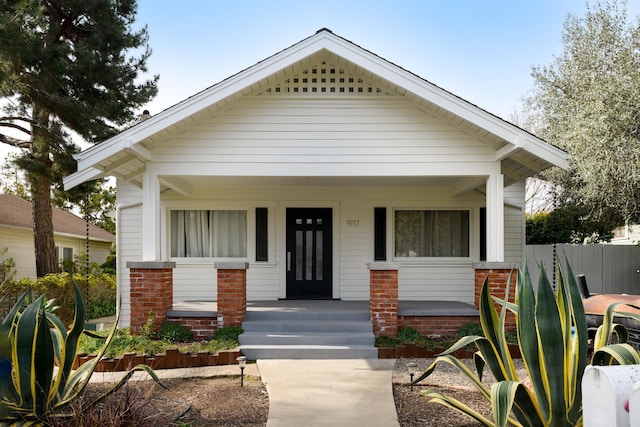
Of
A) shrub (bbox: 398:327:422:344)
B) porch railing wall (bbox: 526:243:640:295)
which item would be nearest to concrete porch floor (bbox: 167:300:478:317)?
shrub (bbox: 398:327:422:344)

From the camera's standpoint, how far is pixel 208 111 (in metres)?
8.76

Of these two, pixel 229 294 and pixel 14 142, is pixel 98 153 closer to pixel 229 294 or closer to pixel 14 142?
pixel 229 294

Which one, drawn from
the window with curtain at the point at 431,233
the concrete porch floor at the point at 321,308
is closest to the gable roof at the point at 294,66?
the concrete porch floor at the point at 321,308

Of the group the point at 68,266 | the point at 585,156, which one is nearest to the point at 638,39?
the point at 585,156

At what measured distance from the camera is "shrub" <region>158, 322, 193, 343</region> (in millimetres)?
8356

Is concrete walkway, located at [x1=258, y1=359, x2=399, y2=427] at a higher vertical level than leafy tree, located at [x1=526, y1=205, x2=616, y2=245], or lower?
lower

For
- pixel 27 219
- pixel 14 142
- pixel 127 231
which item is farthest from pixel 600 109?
pixel 27 219

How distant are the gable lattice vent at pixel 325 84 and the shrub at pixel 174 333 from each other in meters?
4.29

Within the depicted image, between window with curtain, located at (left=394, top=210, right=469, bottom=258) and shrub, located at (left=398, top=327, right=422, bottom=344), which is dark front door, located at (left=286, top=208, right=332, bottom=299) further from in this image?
shrub, located at (left=398, top=327, right=422, bottom=344)

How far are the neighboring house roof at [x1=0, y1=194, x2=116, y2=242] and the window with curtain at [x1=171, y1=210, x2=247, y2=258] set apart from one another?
950 cm

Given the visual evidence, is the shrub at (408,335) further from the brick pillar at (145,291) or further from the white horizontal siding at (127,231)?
the white horizontal siding at (127,231)

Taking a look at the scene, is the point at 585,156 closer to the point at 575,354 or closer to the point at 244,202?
the point at 244,202

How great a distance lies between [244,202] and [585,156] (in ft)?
26.0

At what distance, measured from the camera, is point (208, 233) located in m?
11.6
